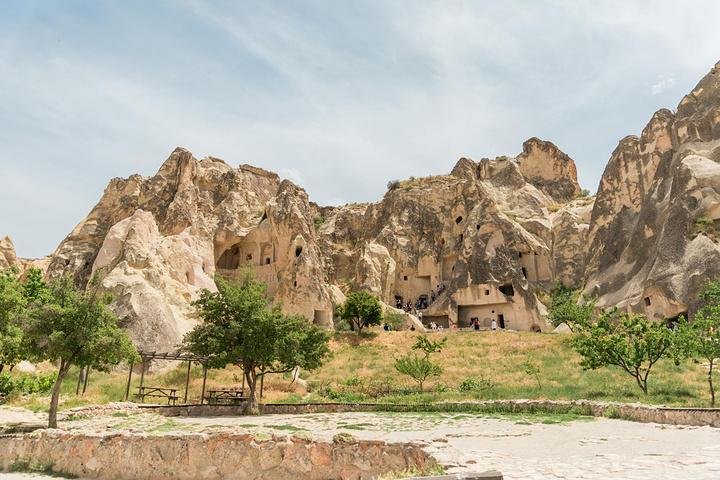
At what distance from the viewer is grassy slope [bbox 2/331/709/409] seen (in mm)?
19875

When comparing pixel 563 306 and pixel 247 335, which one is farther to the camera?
pixel 563 306

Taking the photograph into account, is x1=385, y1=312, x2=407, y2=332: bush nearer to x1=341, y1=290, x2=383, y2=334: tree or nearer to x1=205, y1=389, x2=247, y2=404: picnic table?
x1=341, y1=290, x2=383, y2=334: tree

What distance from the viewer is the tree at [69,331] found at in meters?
14.3

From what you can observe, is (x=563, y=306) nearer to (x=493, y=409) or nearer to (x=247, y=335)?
(x=493, y=409)

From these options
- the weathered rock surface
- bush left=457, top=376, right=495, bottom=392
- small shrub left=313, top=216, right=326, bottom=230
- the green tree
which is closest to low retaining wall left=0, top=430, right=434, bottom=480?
the green tree

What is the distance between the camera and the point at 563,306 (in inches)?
1635

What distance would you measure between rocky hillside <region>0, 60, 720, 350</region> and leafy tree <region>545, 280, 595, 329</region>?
1461mm

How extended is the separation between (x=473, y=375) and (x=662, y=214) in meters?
26.0

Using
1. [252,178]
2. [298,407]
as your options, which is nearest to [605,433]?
[298,407]

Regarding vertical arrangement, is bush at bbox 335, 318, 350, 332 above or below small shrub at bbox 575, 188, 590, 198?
below

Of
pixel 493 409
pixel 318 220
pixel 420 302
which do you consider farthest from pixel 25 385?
pixel 318 220

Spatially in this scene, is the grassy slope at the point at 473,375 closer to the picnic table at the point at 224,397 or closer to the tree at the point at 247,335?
the picnic table at the point at 224,397

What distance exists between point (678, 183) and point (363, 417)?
36.4 meters

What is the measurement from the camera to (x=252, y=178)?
64.4 metres
